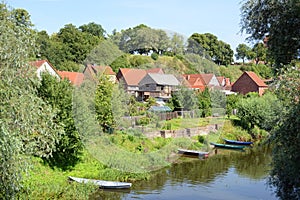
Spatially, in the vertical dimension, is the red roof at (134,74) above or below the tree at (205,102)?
above

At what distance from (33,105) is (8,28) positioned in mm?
1993

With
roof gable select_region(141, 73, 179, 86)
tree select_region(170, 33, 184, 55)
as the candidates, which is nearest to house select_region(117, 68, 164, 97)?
roof gable select_region(141, 73, 179, 86)

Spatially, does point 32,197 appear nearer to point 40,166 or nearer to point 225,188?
point 40,166

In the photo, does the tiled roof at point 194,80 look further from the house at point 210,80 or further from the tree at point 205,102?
the tree at point 205,102

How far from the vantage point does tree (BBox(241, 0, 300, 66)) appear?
9812mm

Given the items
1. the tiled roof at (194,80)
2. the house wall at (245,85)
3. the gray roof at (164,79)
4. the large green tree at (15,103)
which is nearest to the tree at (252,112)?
the tiled roof at (194,80)

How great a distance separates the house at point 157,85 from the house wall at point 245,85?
1063 inches

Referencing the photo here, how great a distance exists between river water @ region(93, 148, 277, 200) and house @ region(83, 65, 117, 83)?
20.3 feet

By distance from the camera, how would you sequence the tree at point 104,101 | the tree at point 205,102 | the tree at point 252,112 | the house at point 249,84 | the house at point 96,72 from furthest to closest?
the house at point 249,84
the tree at point 252,112
the tree at point 205,102
the tree at point 104,101
the house at point 96,72

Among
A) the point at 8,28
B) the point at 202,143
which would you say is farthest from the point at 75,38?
the point at 8,28

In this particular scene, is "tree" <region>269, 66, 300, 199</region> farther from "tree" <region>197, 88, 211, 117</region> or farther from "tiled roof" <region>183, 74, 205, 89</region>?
"tree" <region>197, 88, 211, 117</region>

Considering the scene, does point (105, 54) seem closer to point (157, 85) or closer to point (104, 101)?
point (104, 101)

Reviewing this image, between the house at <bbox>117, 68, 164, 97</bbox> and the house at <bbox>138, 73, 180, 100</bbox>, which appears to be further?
the house at <bbox>138, 73, 180, 100</bbox>

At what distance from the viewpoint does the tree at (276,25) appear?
9.81 metres
